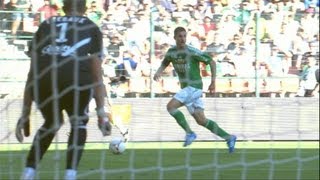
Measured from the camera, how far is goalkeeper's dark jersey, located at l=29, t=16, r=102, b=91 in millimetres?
6273

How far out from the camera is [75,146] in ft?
20.7

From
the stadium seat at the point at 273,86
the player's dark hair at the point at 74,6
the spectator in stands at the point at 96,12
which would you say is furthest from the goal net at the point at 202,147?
the spectator in stands at the point at 96,12

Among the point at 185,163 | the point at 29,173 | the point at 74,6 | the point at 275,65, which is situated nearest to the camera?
the point at 29,173

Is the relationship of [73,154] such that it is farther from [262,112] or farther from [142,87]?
[142,87]

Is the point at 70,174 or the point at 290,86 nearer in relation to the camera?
the point at 70,174

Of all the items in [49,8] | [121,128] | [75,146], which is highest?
[49,8]

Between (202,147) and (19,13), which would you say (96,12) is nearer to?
(19,13)

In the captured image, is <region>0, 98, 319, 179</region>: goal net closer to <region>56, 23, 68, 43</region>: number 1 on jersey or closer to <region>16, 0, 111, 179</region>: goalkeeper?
<region>16, 0, 111, 179</region>: goalkeeper

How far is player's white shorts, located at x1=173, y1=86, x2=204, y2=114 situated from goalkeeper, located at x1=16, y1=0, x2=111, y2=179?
5.21 meters

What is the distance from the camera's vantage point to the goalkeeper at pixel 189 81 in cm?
1109

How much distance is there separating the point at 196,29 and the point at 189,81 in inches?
84.7

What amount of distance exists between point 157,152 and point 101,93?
5.02 meters

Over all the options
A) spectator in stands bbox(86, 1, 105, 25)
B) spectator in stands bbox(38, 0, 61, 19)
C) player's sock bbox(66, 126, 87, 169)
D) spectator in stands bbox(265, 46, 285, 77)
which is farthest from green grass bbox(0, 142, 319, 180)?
spectator in stands bbox(86, 1, 105, 25)

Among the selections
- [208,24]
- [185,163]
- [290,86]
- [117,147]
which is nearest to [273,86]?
[290,86]
